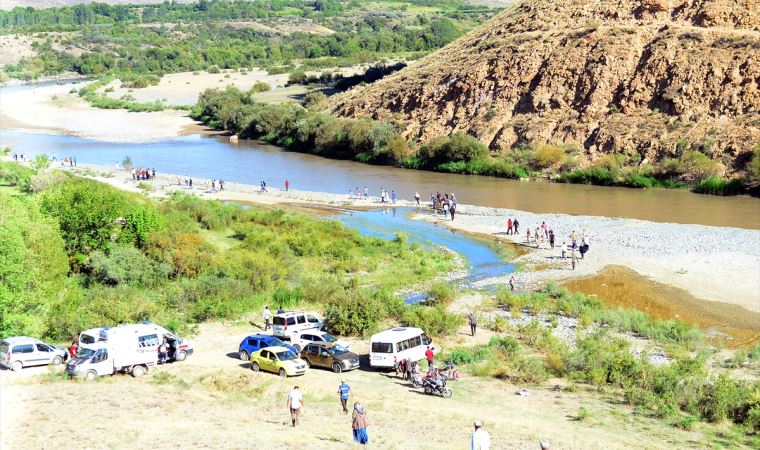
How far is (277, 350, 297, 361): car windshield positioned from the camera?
24828 mm

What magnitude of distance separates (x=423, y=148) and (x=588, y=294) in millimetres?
39653

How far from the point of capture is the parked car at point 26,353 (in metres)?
24.4

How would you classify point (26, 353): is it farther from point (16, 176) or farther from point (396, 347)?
point (16, 176)

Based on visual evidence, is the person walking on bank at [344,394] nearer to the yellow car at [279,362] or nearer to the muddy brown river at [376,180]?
the yellow car at [279,362]

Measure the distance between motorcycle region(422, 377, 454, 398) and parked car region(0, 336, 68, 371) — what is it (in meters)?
10.8

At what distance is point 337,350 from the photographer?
25.6 m

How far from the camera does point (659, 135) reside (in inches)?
2603

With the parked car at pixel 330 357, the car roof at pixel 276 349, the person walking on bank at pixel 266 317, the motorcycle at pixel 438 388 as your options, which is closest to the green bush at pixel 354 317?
the person walking on bank at pixel 266 317

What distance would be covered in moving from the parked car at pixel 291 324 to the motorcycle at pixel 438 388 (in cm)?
645

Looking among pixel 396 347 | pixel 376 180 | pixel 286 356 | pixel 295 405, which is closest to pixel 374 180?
pixel 376 180

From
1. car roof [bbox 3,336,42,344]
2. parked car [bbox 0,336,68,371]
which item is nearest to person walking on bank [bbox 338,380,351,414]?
parked car [bbox 0,336,68,371]

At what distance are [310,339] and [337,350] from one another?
1469 millimetres

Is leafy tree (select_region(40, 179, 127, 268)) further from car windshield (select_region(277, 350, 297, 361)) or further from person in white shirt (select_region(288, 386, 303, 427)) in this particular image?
person in white shirt (select_region(288, 386, 303, 427))

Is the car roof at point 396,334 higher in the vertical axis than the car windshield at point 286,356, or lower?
higher
